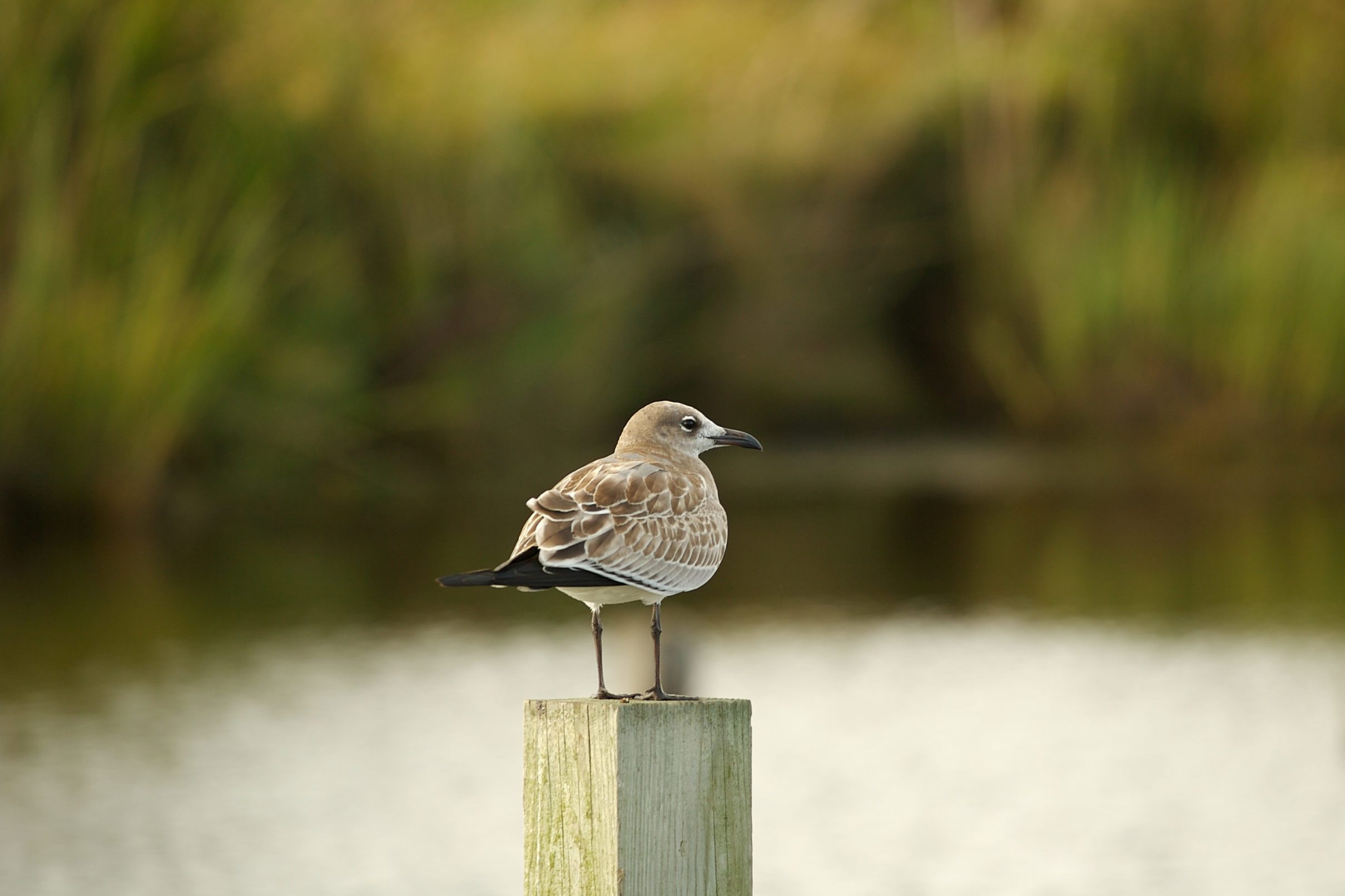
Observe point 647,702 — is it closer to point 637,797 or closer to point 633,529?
point 637,797

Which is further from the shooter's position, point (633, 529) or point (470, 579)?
point (633, 529)

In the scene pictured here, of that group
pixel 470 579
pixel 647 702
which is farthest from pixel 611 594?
pixel 470 579

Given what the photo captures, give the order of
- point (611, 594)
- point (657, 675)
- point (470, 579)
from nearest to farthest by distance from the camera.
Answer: point (470, 579)
point (657, 675)
point (611, 594)

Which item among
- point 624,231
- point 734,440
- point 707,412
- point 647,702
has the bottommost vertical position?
point 647,702

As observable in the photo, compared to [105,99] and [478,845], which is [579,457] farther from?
[478,845]

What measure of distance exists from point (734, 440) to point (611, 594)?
622 mm

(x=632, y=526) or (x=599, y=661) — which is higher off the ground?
(x=632, y=526)

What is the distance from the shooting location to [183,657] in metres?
10.0

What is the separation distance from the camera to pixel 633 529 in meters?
3.99

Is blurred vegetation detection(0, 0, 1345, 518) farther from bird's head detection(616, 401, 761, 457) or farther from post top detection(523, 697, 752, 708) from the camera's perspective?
post top detection(523, 697, 752, 708)

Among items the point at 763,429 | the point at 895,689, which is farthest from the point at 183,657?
the point at 763,429

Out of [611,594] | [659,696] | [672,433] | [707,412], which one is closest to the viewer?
[659,696]

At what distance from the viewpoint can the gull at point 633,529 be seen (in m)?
3.80

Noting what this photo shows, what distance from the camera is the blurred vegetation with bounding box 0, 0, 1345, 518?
13375 mm
